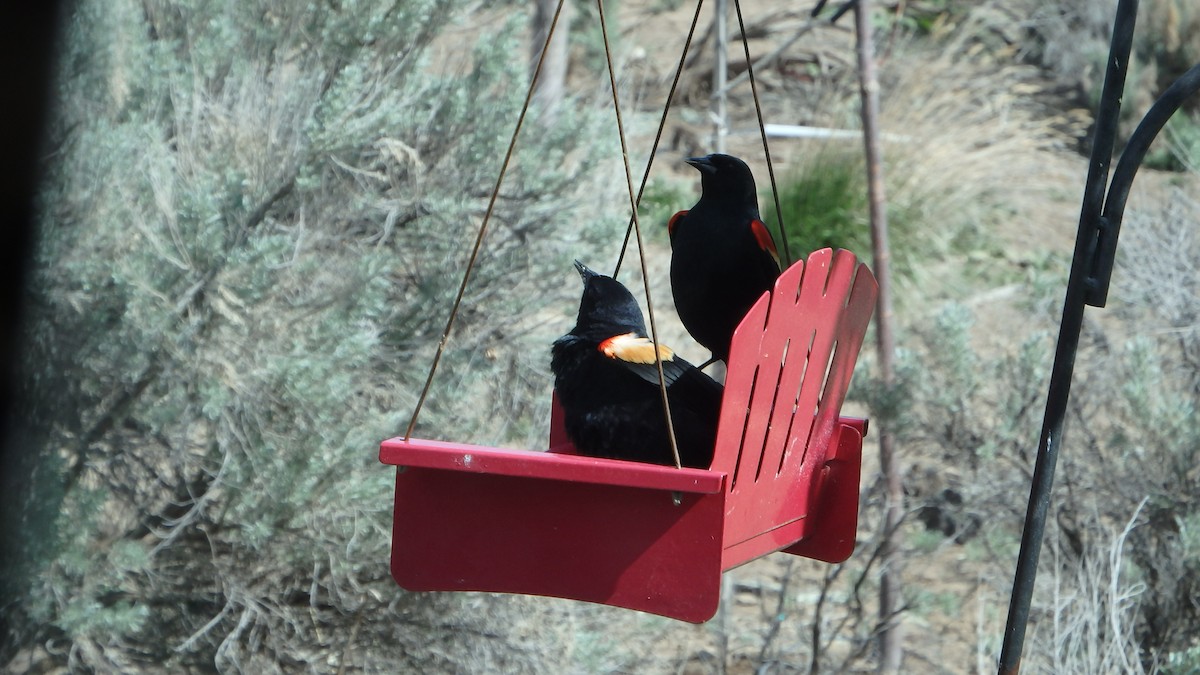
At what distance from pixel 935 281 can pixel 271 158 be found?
5581mm

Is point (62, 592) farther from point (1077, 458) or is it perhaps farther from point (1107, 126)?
point (1077, 458)

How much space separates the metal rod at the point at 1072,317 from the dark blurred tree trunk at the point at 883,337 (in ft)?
9.40

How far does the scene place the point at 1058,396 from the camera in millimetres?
2254

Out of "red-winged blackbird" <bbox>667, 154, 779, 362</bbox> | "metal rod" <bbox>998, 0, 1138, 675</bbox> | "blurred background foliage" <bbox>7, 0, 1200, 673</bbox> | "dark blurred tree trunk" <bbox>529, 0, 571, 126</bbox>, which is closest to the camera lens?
"metal rod" <bbox>998, 0, 1138, 675</bbox>

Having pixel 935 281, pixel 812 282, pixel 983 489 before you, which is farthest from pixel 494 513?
pixel 935 281

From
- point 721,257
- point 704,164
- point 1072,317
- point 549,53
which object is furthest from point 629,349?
point 549,53

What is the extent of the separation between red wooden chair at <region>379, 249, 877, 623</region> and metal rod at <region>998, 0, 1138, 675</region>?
40 cm

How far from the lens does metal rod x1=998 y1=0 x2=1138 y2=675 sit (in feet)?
7.11

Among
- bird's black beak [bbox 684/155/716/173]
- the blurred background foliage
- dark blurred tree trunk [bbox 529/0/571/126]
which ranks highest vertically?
dark blurred tree trunk [bbox 529/0/571/126]

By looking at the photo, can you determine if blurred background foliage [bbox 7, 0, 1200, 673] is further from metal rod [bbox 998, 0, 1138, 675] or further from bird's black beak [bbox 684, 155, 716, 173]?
metal rod [bbox 998, 0, 1138, 675]

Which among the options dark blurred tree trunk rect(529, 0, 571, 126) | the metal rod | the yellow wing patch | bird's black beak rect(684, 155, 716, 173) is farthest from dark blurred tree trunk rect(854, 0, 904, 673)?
the yellow wing patch

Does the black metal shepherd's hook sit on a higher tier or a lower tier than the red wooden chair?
higher

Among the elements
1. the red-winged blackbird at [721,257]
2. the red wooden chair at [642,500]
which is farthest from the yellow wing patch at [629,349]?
the red-winged blackbird at [721,257]

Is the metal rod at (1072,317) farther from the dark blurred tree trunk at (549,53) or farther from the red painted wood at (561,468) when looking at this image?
the dark blurred tree trunk at (549,53)
